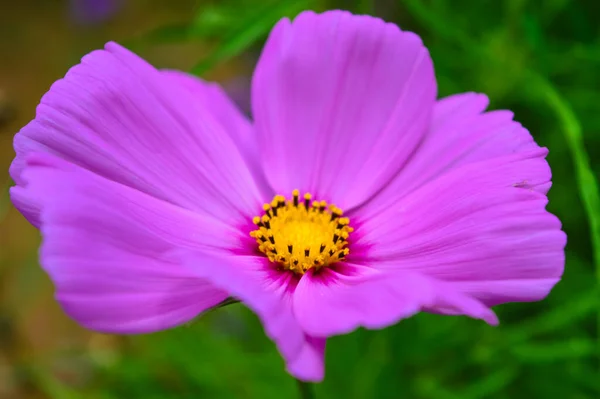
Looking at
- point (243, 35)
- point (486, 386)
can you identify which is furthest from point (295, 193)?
point (486, 386)

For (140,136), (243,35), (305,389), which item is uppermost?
(243,35)

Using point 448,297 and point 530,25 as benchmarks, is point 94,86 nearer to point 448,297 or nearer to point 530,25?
point 448,297

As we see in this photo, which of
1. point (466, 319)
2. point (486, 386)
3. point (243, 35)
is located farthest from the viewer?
point (466, 319)

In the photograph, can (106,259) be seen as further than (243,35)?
No

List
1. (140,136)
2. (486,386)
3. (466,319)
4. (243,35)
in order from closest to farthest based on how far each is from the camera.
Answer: (140,136), (243,35), (486,386), (466,319)

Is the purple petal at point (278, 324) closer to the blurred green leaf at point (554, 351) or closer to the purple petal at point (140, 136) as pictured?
the purple petal at point (140, 136)

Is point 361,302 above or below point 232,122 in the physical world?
below

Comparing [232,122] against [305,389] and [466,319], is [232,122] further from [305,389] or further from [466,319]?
[466,319]

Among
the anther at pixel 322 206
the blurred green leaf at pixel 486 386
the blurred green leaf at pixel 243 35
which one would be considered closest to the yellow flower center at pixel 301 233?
the anther at pixel 322 206

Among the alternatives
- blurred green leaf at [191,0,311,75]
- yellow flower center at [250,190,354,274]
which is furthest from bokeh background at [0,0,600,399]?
yellow flower center at [250,190,354,274]
